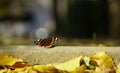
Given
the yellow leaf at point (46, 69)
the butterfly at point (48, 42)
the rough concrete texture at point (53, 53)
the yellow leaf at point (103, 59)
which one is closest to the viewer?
the yellow leaf at point (46, 69)

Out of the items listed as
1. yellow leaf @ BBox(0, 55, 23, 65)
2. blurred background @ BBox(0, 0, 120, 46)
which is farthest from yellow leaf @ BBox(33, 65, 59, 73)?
blurred background @ BBox(0, 0, 120, 46)

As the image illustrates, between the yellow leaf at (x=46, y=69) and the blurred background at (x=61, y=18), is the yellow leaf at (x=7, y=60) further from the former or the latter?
the blurred background at (x=61, y=18)

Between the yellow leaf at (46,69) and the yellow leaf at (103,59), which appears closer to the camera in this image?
the yellow leaf at (46,69)

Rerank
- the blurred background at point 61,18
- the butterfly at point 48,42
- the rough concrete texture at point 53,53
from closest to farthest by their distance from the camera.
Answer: the rough concrete texture at point 53,53 → the butterfly at point 48,42 → the blurred background at point 61,18

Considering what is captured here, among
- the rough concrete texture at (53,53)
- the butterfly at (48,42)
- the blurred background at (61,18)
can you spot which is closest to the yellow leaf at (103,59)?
the rough concrete texture at (53,53)

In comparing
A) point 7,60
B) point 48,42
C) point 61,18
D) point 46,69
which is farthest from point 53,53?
point 61,18
